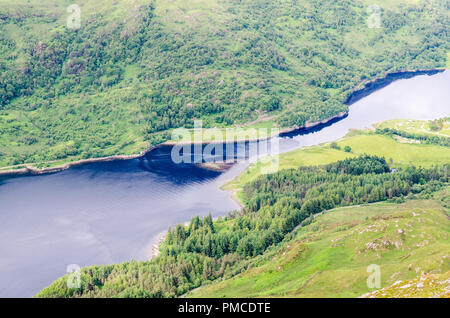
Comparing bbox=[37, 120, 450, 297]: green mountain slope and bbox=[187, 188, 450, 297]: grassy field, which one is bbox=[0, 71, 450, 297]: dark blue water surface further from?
bbox=[187, 188, 450, 297]: grassy field

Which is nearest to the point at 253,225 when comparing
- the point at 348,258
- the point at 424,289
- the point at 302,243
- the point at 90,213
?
the point at 302,243

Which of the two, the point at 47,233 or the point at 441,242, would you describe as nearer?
the point at 441,242

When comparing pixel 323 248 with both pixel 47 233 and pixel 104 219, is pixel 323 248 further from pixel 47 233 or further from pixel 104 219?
pixel 47 233

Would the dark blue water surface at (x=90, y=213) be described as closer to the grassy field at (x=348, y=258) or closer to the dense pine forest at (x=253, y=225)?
the dense pine forest at (x=253, y=225)

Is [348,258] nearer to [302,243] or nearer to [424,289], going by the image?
[302,243]

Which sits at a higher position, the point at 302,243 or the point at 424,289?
the point at 424,289

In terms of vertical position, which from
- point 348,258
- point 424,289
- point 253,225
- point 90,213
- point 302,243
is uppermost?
point 424,289
